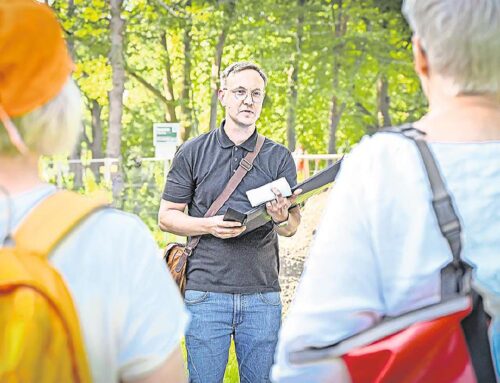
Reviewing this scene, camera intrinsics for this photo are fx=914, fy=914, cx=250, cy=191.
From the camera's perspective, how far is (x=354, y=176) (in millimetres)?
2111

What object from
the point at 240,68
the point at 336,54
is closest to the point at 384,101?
the point at 336,54

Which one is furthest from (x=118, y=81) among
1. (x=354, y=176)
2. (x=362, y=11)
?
(x=354, y=176)

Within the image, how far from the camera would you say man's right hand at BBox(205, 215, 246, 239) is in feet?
14.7

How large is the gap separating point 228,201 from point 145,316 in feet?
9.29

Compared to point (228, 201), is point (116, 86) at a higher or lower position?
higher

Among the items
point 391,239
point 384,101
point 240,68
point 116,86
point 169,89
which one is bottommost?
point 384,101

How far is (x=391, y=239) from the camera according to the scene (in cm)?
208

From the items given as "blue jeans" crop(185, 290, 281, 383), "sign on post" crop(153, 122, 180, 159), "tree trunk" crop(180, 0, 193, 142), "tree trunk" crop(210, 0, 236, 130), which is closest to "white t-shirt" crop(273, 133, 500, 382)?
"blue jeans" crop(185, 290, 281, 383)

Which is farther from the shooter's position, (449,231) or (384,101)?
(384,101)

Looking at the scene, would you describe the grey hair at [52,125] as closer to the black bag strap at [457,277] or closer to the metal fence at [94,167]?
the black bag strap at [457,277]

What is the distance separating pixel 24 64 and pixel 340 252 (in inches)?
31.8

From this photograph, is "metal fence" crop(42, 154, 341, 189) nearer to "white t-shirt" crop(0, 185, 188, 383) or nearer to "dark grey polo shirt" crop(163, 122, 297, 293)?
"dark grey polo shirt" crop(163, 122, 297, 293)

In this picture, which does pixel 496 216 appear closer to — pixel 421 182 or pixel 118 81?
pixel 421 182

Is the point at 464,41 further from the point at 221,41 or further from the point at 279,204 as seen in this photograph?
the point at 221,41
